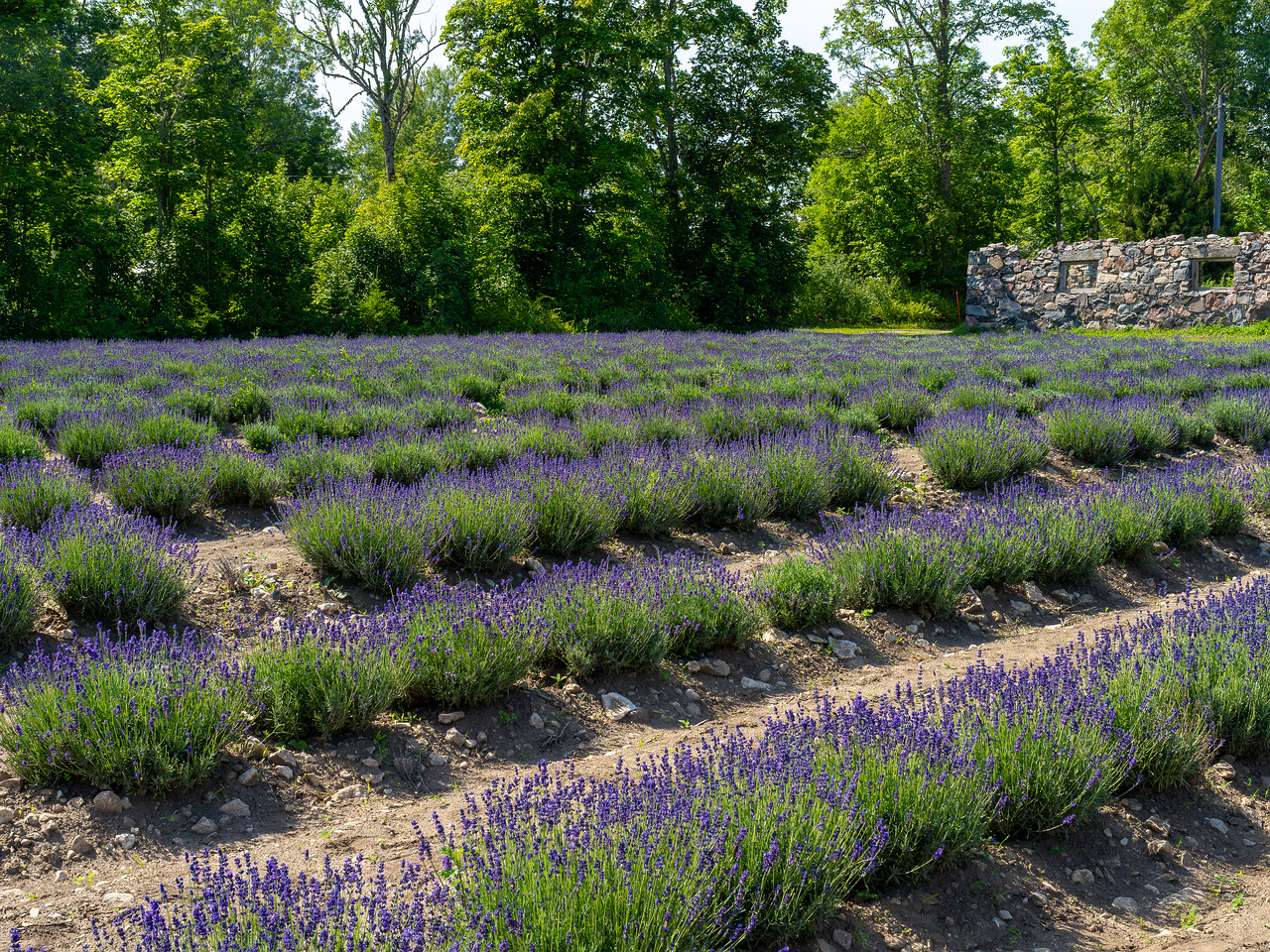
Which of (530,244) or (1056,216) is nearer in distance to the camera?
(530,244)

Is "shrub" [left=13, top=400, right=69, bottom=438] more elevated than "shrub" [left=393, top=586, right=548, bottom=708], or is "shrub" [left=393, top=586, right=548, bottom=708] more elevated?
"shrub" [left=13, top=400, right=69, bottom=438]

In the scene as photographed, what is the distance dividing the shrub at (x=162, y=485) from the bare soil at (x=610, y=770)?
0.88m

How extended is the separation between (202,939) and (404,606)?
223 centimetres

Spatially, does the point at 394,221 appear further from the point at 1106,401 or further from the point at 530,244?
the point at 1106,401

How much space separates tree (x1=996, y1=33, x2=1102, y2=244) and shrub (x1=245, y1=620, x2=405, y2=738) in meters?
36.6

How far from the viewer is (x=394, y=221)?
Answer: 2270 centimetres

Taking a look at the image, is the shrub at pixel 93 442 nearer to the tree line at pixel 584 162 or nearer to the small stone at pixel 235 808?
the small stone at pixel 235 808

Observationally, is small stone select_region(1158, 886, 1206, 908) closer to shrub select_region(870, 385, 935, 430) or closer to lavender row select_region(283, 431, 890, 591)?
lavender row select_region(283, 431, 890, 591)

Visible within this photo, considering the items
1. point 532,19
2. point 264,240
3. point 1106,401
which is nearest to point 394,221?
point 264,240

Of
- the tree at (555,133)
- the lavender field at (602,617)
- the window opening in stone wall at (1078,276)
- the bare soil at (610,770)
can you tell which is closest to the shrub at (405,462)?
the lavender field at (602,617)

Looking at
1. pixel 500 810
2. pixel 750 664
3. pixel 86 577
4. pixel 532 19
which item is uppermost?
pixel 532 19

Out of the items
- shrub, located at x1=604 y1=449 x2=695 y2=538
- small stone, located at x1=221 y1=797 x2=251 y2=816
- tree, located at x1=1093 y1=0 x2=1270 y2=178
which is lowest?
small stone, located at x1=221 y1=797 x2=251 y2=816

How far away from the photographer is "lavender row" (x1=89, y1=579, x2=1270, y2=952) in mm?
2088

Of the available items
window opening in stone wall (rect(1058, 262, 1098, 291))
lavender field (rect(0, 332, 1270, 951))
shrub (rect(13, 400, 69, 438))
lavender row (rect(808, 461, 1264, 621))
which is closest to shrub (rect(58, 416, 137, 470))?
lavender field (rect(0, 332, 1270, 951))
